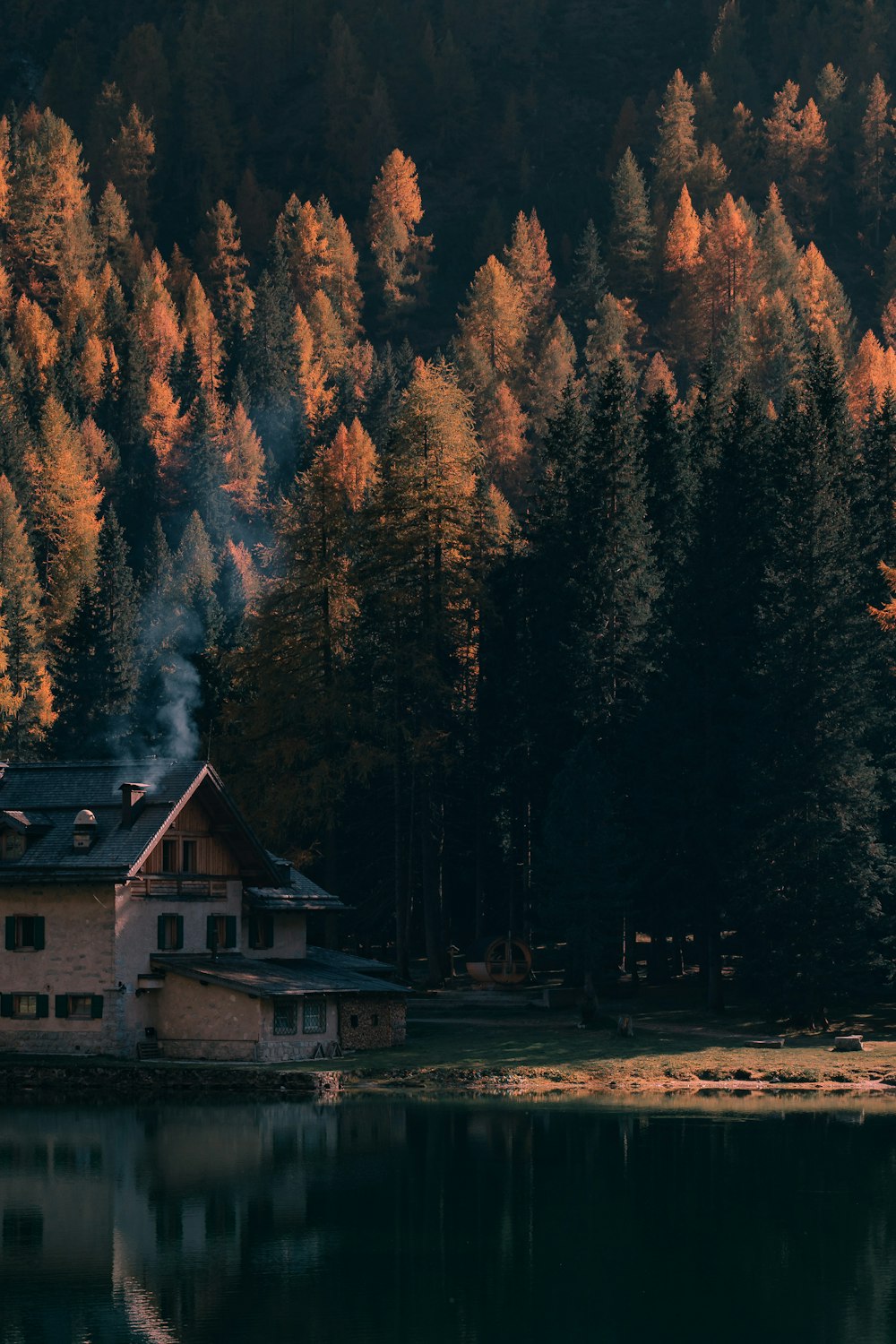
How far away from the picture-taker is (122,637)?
446 feet

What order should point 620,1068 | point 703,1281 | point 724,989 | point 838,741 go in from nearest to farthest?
point 703,1281
point 620,1068
point 838,741
point 724,989

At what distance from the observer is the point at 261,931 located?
251ft

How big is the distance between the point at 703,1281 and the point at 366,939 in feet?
184

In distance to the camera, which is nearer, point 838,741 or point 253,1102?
point 253,1102

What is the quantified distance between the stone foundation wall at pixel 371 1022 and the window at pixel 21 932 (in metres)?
9.82

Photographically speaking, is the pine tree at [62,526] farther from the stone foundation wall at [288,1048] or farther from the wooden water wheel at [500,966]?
the stone foundation wall at [288,1048]

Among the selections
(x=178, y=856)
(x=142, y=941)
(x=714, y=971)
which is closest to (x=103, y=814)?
(x=178, y=856)

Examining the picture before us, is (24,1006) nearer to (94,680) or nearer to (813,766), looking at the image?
(813,766)

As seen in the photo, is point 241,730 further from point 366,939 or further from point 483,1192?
point 483,1192

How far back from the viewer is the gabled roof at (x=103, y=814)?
2795 inches

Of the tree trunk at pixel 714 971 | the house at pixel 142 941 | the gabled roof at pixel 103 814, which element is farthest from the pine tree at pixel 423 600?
the house at pixel 142 941

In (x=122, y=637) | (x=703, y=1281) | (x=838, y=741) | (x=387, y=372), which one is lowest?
(x=703, y=1281)

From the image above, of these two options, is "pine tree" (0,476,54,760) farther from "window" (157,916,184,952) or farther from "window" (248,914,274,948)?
"window" (157,916,184,952)

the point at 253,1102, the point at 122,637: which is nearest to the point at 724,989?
the point at 253,1102
